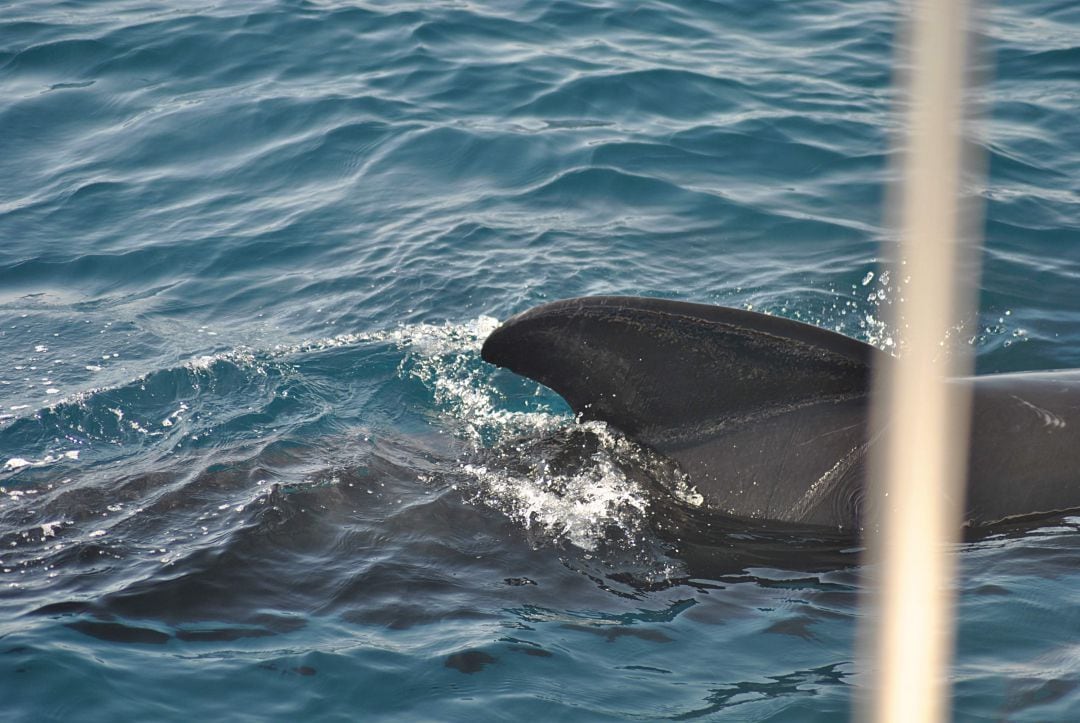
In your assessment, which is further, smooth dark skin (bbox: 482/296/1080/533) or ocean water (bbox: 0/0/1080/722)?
smooth dark skin (bbox: 482/296/1080/533)

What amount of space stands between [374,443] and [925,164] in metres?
8.17

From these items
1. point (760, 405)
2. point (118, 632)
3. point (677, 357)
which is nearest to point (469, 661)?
point (118, 632)

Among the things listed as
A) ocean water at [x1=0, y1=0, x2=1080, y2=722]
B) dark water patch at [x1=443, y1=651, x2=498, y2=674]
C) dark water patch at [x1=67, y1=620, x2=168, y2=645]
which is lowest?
dark water patch at [x1=443, y1=651, x2=498, y2=674]

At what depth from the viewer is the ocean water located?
471 centimetres

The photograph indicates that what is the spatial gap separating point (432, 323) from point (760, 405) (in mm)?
3753

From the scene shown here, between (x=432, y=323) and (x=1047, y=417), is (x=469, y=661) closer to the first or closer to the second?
(x=1047, y=417)

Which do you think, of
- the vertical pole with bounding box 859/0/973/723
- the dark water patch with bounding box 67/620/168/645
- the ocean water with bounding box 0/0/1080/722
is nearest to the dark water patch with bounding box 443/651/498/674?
the ocean water with bounding box 0/0/1080/722

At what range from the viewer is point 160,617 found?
4969 millimetres

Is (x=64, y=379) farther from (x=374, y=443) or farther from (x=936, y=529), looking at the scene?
(x=936, y=529)

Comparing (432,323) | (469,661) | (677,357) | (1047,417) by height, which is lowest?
(469,661)

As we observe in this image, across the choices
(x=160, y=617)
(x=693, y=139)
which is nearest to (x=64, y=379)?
(x=160, y=617)

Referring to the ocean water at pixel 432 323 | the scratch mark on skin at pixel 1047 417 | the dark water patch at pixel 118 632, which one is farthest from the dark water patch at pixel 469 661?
the scratch mark on skin at pixel 1047 417

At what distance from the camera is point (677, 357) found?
5.18 meters

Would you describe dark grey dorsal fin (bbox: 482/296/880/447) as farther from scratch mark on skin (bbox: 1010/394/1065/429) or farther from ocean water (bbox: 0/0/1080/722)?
scratch mark on skin (bbox: 1010/394/1065/429)
